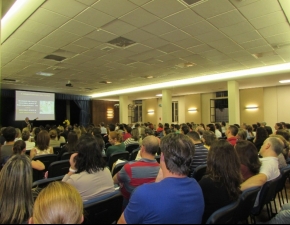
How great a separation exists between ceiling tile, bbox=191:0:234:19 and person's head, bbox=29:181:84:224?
3.38 meters

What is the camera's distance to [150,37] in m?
4.61

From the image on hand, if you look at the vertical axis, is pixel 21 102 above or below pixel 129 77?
below

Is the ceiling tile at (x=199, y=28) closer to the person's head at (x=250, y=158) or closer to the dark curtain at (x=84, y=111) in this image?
the person's head at (x=250, y=158)

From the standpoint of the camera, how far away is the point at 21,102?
37.9 feet

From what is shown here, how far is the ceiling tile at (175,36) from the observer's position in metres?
4.39

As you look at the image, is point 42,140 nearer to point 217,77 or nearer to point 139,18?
point 139,18

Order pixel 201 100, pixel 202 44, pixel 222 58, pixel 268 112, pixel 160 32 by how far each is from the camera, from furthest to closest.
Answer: pixel 201 100, pixel 268 112, pixel 222 58, pixel 202 44, pixel 160 32

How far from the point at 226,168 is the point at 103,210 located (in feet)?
3.43

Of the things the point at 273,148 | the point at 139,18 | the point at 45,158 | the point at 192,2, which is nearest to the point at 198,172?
the point at 273,148

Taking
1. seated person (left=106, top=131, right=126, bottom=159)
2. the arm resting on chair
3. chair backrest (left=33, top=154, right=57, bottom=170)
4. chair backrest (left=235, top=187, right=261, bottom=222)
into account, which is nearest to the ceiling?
seated person (left=106, top=131, right=126, bottom=159)

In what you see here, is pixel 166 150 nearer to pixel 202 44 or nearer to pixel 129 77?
pixel 202 44

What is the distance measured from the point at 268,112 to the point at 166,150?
1156cm

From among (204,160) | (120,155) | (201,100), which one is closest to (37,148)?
(120,155)

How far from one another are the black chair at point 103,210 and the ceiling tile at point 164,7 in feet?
9.63
